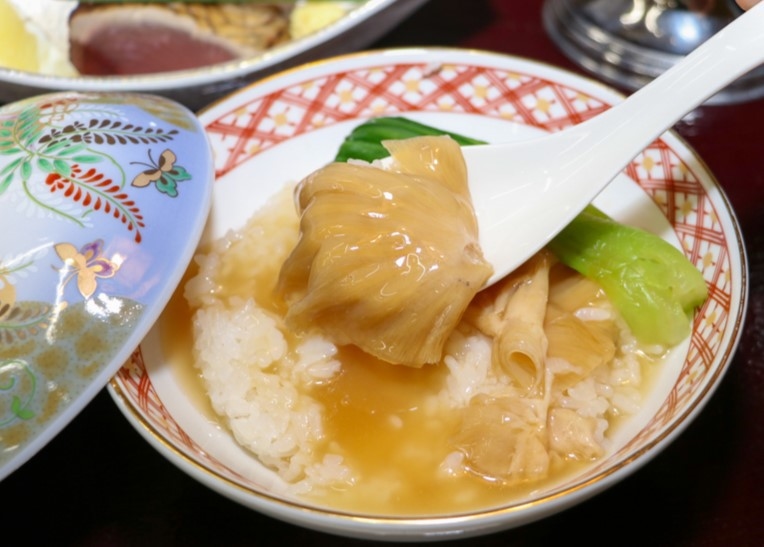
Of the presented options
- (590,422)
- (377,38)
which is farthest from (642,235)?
(377,38)

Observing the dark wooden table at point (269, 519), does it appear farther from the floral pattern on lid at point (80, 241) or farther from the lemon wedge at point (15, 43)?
the lemon wedge at point (15, 43)

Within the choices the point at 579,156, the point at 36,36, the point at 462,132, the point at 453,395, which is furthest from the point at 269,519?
the point at 36,36

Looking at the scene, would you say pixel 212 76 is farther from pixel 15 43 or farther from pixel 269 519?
pixel 269 519

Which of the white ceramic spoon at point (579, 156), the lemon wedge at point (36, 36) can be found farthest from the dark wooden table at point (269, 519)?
the lemon wedge at point (36, 36)

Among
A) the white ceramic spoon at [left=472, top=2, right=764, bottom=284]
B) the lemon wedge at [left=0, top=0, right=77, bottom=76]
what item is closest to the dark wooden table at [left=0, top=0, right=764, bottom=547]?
the white ceramic spoon at [left=472, top=2, right=764, bottom=284]

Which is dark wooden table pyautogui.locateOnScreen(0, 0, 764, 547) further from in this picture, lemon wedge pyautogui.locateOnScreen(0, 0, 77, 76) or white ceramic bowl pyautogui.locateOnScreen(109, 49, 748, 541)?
lemon wedge pyautogui.locateOnScreen(0, 0, 77, 76)

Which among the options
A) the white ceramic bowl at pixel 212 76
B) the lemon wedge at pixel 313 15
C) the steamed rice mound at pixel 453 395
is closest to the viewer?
the steamed rice mound at pixel 453 395

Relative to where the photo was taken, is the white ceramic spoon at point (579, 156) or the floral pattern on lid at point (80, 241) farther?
the white ceramic spoon at point (579, 156)
